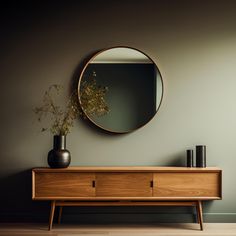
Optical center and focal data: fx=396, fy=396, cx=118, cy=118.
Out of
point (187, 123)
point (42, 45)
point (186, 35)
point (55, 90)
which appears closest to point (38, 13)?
point (42, 45)

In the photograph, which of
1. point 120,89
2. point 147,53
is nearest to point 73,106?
point 120,89

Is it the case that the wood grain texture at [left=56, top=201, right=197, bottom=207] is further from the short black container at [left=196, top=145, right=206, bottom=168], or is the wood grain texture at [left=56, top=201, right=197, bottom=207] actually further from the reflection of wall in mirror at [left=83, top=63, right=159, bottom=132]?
the reflection of wall in mirror at [left=83, top=63, right=159, bottom=132]

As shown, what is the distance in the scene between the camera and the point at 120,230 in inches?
137

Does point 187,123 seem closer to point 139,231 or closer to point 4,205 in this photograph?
point 139,231

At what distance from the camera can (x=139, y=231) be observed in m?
3.44

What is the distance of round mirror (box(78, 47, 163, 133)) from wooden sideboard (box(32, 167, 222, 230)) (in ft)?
1.67

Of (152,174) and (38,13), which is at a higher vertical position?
(38,13)

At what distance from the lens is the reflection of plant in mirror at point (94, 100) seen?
3.79 meters

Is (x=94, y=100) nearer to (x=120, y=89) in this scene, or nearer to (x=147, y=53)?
(x=120, y=89)

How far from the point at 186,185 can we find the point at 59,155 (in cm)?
115

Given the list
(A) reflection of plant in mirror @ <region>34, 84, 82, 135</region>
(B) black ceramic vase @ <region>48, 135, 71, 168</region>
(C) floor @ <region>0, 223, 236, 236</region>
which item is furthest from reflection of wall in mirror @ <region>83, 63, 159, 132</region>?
(C) floor @ <region>0, 223, 236, 236</region>

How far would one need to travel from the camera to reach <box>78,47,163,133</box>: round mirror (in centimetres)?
379

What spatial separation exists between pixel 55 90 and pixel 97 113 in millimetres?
464

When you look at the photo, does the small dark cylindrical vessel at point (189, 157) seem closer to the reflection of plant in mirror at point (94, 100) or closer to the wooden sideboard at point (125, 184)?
the wooden sideboard at point (125, 184)
